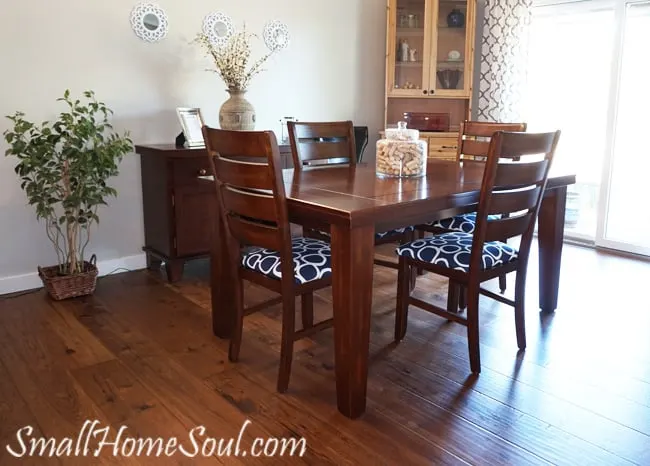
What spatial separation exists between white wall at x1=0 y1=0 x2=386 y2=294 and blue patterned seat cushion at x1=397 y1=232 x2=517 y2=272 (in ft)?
6.74

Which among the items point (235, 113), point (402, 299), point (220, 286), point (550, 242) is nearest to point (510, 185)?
point (402, 299)

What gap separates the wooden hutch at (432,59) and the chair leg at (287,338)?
112 inches

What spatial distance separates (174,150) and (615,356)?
8.17 ft

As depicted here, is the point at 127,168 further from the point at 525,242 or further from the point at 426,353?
the point at 525,242

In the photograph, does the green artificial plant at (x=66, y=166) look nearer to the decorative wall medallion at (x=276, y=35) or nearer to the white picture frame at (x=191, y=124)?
the white picture frame at (x=191, y=124)

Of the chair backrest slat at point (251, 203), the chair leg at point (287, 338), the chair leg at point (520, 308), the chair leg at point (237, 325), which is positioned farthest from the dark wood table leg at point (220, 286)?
the chair leg at point (520, 308)

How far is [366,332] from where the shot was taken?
1995 mm

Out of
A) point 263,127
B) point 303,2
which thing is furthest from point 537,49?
point 263,127

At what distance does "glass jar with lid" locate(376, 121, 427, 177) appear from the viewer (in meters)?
2.52

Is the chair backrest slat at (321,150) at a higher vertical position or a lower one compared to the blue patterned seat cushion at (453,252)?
higher

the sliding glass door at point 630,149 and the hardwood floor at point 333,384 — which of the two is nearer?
the hardwood floor at point 333,384

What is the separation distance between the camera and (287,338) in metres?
2.15

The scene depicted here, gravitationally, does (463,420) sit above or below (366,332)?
below

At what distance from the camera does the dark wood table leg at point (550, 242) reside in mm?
2855
